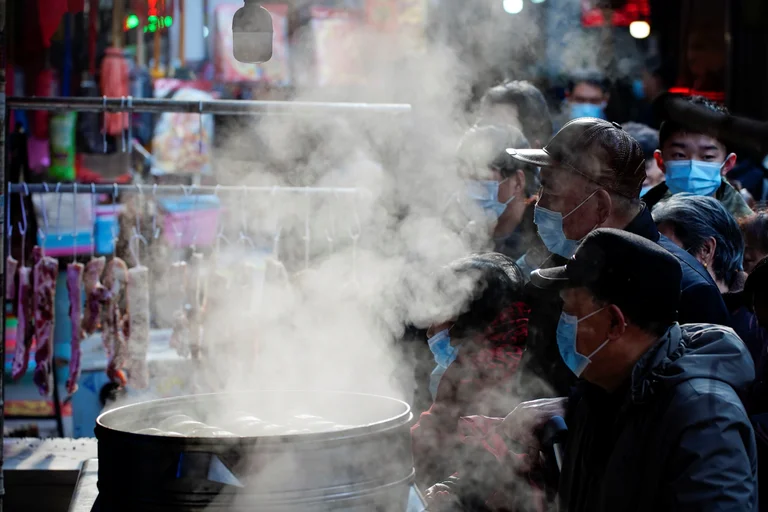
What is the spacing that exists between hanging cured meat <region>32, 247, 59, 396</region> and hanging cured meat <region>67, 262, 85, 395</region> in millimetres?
98

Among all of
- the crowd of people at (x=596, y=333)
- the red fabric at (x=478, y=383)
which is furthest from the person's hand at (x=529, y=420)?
the red fabric at (x=478, y=383)

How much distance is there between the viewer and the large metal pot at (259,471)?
90.2 inches

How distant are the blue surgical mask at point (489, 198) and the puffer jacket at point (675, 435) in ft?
5.83

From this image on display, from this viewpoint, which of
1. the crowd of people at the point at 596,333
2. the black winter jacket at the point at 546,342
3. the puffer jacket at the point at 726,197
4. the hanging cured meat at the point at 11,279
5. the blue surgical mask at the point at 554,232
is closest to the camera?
the crowd of people at the point at 596,333

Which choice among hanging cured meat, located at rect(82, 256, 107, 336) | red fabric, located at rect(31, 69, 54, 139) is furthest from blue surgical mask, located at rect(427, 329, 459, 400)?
red fabric, located at rect(31, 69, 54, 139)

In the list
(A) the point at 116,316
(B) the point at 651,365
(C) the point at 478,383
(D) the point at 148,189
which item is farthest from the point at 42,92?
(B) the point at 651,365

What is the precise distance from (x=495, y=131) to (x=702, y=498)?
2374 mm

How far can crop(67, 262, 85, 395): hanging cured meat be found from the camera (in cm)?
489

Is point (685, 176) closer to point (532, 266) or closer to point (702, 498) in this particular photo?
point (532, 266)

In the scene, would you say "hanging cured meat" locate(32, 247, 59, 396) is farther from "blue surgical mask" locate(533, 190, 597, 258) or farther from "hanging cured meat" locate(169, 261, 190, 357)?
"blue surgical mask" locate(533, 190, 597, 258)

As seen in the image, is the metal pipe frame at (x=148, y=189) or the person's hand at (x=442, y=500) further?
the metal pipe frame at (x=148, y=189)

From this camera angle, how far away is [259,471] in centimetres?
228

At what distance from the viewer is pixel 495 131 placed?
12.7ft

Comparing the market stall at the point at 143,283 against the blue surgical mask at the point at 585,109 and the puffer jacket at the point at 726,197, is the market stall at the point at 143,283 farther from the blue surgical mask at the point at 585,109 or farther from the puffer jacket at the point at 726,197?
the blue surgical mask at the point at 585,109
